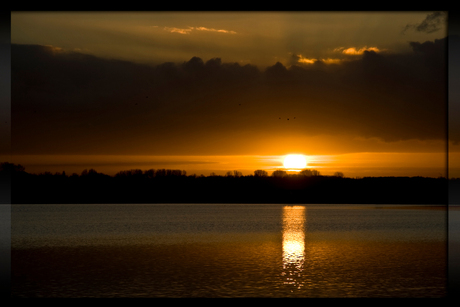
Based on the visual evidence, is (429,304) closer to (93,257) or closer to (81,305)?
(81,305)

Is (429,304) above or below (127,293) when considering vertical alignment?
above

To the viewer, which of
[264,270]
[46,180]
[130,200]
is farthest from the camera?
[130,200]

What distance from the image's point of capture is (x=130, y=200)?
7121 inches

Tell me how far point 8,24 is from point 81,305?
6305 mm

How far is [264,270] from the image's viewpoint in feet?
74.9

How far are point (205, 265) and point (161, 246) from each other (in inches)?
473

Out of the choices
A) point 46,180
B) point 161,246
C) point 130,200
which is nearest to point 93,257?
point 161,246

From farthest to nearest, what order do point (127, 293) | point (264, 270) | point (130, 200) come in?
point (130, 200) < point (264, 270) < point (127, 293)

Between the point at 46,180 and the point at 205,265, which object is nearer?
the point at 205,265
